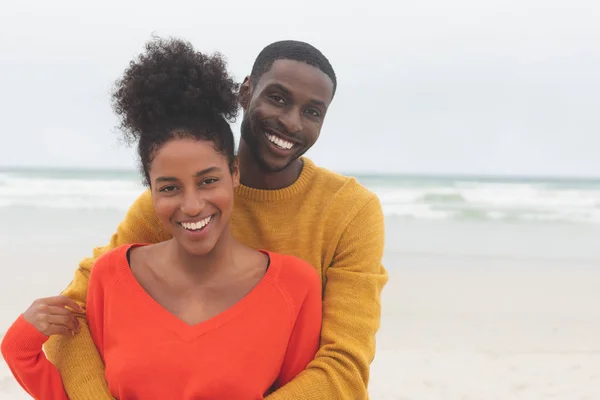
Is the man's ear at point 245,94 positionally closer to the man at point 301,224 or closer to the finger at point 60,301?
the man at point 301,224

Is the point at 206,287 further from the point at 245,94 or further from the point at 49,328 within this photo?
the point at 245,94

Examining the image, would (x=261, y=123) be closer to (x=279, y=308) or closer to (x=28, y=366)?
(x=279, y=308)

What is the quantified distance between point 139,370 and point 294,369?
476 mm

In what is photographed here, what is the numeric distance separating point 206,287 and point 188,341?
187mm

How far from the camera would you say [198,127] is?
1.91 m

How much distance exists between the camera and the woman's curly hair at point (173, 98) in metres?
1.92

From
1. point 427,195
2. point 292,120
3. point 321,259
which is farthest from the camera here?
point 427,195

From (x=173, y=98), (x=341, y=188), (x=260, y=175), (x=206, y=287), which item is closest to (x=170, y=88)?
(x=173, y=98)

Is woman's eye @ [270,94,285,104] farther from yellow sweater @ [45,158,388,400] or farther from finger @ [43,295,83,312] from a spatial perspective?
finger @ [43,295,83,312]

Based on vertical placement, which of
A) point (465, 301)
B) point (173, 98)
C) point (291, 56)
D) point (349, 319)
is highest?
point (291, 56)

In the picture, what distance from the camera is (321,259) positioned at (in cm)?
228

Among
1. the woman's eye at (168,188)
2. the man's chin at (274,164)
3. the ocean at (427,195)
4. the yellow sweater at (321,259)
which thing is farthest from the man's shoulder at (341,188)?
the ocean at (427,195)

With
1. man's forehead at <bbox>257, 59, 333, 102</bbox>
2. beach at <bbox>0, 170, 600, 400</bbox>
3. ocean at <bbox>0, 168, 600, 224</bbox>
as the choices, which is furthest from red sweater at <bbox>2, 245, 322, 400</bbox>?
ocean at <bbox>0, 168, 600, 224</bbox>

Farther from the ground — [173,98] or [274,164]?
[173,98]
